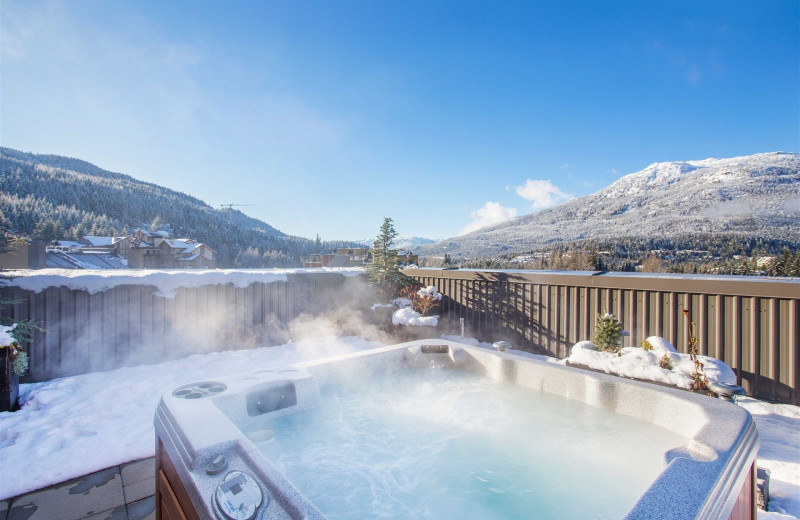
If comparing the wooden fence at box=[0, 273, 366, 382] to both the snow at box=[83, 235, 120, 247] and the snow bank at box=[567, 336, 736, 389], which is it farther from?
the snow at box=[83, 235, 120, 247]

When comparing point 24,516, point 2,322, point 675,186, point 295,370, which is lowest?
point 24,516

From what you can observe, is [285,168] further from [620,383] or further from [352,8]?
[620,383]

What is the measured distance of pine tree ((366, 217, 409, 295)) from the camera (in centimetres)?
612

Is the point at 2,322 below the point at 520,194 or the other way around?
below

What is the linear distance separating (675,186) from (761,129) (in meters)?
10.3

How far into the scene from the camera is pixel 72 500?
5.83ft

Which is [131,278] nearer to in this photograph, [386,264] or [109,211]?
[386,264]

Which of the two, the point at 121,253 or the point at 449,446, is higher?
the point at 121,253

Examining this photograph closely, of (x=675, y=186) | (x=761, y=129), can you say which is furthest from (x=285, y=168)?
(x=675, y=186)

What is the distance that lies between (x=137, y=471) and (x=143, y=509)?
1.38 feet

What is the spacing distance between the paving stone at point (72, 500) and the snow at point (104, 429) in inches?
3.6

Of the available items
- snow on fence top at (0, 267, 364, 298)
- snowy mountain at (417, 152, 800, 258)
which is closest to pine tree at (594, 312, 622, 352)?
snow on fence top at (0, 267, 364, 298)

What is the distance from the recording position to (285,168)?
13.9m

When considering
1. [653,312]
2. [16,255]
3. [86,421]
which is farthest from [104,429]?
[653,312]
